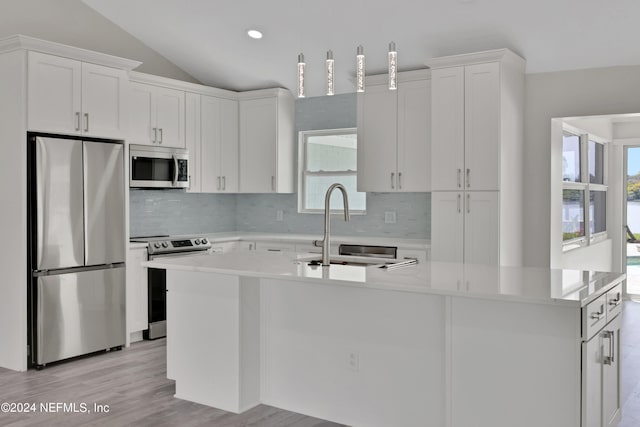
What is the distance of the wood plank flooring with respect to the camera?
3.57 metres

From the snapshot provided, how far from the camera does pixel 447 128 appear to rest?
17.4 feet

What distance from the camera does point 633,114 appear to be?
5.14 m

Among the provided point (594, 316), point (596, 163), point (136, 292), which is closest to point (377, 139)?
point (136, 292)

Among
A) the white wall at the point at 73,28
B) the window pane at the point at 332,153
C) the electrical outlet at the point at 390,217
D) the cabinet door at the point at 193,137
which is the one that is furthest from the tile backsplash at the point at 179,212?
the electrical outlet at the point at 390,217

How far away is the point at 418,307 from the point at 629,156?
19.2 feet

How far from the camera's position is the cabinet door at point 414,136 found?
566cm

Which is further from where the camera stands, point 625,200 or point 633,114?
point 625,200

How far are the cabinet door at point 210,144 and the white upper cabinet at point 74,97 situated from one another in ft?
4.05

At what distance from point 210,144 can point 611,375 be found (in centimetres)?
458

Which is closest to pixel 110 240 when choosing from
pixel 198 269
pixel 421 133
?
pixel 198 269

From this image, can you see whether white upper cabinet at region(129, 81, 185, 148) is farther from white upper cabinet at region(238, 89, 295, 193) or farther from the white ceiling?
white upper cabinet at region(238, 89, 295, 193)

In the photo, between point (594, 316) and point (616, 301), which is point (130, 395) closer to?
point (594, 316)

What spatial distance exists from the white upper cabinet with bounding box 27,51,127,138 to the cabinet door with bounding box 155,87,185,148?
2.08 ft

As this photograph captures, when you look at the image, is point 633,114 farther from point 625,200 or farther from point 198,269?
point 198,269
